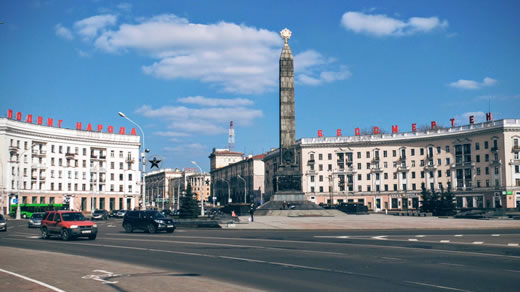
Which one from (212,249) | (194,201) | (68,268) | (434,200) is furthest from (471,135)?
(68,268)

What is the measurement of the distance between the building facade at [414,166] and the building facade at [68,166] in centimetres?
3361

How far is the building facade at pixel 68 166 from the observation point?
94.2 m

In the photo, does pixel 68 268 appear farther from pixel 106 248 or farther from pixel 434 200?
pixel 434 200

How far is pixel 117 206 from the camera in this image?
114812mm

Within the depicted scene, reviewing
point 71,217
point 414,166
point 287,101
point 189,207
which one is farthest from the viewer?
point 414,166

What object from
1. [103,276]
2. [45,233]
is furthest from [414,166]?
[103,276]

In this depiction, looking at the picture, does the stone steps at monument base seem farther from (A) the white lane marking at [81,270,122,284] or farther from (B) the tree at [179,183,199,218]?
(A) the white lane marking at [81,270,122,284]

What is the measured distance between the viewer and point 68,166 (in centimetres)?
10769

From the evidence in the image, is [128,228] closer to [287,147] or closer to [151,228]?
[151,228]

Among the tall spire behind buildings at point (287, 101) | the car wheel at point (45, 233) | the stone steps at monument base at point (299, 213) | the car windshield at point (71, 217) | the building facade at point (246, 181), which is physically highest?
the tall spire behind buildings at point (287, 101)

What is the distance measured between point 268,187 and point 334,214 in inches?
3117

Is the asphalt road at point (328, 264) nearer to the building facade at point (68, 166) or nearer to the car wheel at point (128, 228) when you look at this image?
the car wheel at point (128, 228)

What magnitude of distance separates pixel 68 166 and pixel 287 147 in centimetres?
6276

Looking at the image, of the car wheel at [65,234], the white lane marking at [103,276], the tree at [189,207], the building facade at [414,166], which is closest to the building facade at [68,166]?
the building facade at [414,166]
